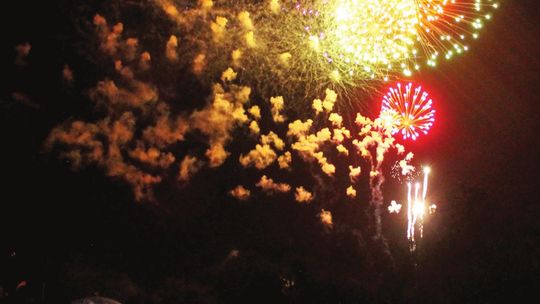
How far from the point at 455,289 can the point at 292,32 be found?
24.4ft

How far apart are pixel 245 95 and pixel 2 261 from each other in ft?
22.7

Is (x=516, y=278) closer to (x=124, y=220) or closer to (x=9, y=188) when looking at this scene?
(x=124, y=220)

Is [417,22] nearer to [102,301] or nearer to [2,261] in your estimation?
[102,301]

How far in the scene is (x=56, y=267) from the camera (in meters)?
12.4

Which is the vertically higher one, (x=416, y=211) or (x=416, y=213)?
(x=416, y=211)

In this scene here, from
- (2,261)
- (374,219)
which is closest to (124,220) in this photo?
(2,261)

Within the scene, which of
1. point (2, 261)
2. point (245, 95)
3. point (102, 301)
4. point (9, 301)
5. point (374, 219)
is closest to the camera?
point (102, 301)

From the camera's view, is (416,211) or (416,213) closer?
(416,213)

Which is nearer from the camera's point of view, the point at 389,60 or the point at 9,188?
the point at 389,60

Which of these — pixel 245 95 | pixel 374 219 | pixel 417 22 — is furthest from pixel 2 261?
pixel 374 219

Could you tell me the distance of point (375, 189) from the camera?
17.1 metres

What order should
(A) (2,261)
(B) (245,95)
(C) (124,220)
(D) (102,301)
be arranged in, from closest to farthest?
(D) (102,301), (A) (2,261), (B) (245,95), (C) (124,220)

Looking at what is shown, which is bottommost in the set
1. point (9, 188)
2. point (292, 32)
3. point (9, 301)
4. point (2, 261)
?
point (9, 301)

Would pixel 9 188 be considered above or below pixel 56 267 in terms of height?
above
